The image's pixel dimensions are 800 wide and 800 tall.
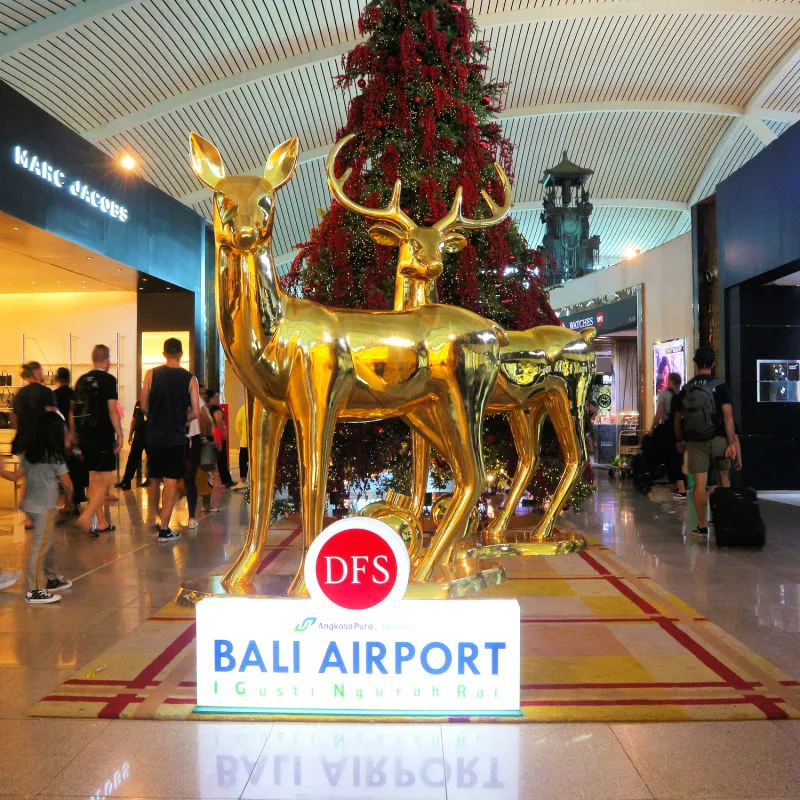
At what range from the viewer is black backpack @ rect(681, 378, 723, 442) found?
648 cm

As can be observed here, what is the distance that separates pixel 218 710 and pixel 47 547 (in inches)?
88.4

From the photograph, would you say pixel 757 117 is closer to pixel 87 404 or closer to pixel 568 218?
pixel 568 218

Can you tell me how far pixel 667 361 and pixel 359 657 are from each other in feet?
39.1

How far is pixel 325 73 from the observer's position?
15656mm

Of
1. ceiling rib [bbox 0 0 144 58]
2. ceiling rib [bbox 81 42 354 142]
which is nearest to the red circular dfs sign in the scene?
ceiling rib [bbox 0 0 144 58]

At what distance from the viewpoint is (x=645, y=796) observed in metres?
2.23

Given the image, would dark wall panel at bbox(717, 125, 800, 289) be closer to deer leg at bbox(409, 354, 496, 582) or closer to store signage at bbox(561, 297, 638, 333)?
store signage at bbox(561, 297, 638, 333)

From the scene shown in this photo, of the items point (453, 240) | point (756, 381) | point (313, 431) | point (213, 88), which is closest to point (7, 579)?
point (313, 431)

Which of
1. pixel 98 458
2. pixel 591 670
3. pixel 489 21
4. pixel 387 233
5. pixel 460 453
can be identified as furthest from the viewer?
pixel 489 21

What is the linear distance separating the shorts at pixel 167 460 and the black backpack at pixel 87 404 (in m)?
0.49

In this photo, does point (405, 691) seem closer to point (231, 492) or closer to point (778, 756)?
point (778, 756)

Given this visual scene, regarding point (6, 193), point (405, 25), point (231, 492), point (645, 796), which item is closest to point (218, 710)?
point (645, 796)

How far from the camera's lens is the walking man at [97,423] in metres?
6.33

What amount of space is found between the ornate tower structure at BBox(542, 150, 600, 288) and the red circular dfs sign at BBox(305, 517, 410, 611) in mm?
20734
